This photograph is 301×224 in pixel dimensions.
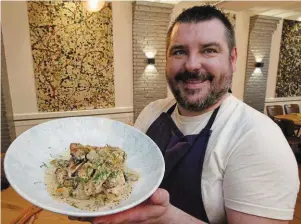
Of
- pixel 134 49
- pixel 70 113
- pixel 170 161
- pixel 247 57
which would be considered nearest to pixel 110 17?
pixel 134 49

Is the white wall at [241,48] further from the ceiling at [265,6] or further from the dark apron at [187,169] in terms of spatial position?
the dark apron at [187,169]

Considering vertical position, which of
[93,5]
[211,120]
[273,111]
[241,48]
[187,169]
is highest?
[93,5]

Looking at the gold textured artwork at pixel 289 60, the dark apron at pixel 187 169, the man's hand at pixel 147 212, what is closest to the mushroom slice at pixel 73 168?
the man's hand at pixel 147 212

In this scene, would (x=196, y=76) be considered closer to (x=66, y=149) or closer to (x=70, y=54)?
(x=66, y=149)

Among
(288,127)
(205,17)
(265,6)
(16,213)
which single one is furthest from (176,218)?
(265,6)

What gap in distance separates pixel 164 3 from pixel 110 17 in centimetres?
130

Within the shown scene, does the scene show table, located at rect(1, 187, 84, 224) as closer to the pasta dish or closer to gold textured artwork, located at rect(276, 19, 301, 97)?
the pasta dish

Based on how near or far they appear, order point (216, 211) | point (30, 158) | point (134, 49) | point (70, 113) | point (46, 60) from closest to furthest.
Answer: point (30, 158) → point (216, 211) → point (46, 60) → point (70, 113) → point (134, 49)

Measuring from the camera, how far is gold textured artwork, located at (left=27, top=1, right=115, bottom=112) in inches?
168

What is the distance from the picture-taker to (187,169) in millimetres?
1003

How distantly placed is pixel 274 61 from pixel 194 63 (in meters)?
6.97

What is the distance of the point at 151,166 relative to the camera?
2.65 ft

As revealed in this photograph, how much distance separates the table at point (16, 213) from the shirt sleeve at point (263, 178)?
3.88 feet

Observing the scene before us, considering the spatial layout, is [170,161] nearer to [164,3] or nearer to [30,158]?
[30,158]
